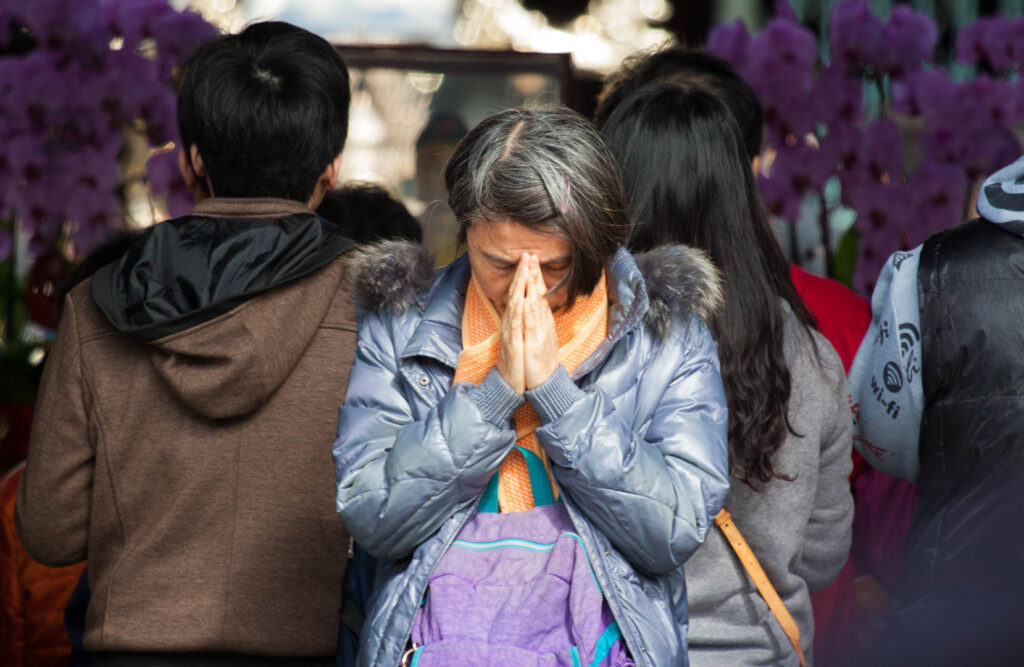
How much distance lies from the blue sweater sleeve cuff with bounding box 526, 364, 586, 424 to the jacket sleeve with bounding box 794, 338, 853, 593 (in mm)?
749

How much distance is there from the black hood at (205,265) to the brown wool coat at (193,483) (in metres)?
0.04

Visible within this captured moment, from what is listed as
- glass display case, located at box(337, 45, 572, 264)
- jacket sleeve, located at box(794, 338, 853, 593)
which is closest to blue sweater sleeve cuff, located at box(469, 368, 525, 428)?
jacket sleeve, located at box(794, 338, 853, 593)

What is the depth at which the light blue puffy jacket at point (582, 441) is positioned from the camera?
1590 mm

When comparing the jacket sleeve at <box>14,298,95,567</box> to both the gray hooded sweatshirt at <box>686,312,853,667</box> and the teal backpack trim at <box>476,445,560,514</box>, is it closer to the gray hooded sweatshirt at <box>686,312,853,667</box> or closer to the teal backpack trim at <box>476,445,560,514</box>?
the teal backpack trim at <box>476,445,560,514</box>

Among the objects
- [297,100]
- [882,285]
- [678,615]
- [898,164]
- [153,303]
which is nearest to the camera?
[678,615]

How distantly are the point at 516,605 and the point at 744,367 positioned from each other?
0.72m

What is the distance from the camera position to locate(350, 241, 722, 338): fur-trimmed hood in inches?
69.7

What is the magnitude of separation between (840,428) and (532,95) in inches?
62.5

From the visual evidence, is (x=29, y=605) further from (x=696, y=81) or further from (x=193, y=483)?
(x=696, y=81)

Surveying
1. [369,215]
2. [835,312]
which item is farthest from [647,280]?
[369,215]

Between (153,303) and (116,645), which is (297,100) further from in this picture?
(116,645)

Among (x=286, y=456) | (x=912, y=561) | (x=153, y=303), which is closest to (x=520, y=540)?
(x=286, y=456)

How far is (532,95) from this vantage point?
338 centimetres

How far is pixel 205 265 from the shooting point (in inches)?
78.4
